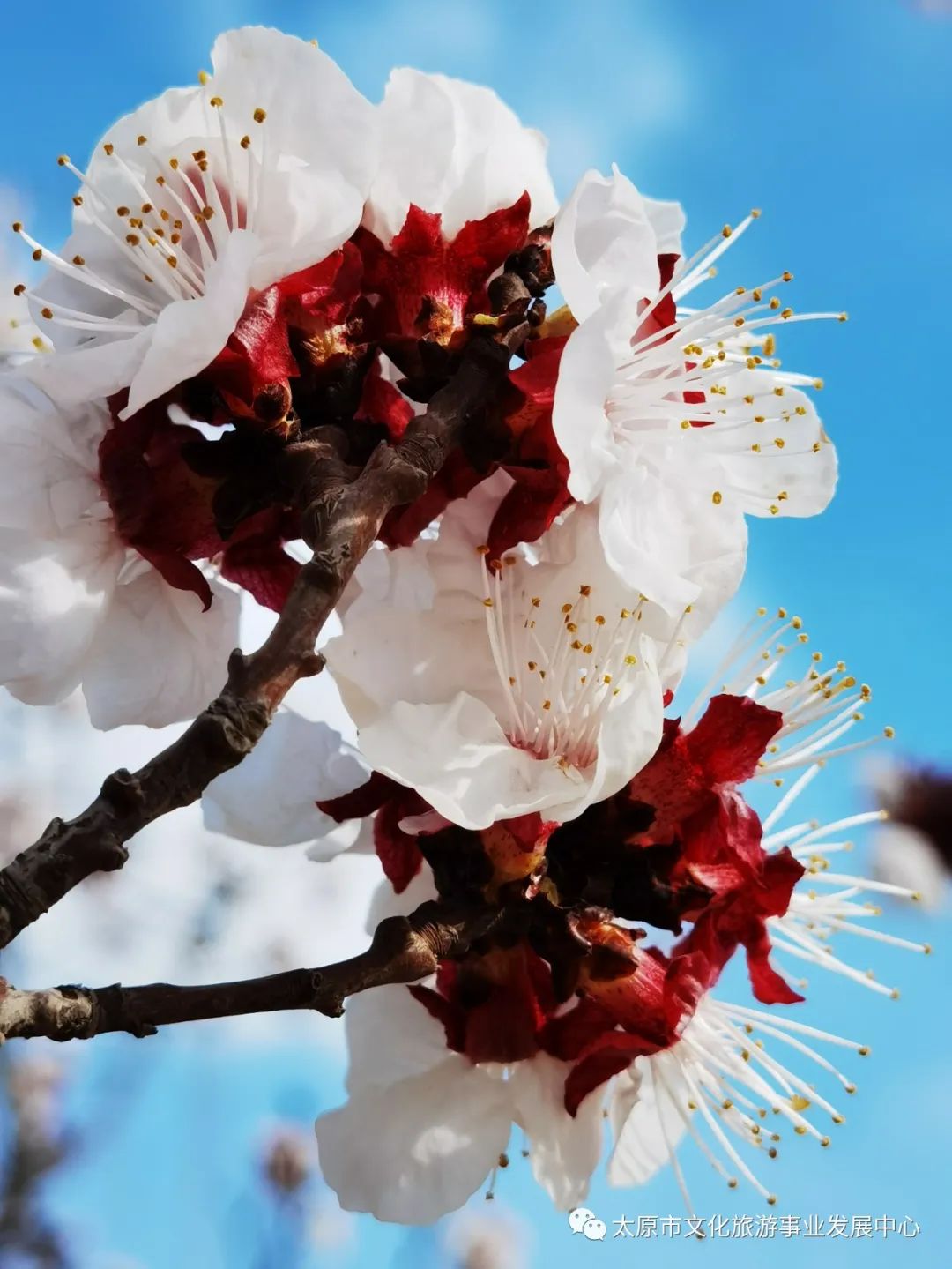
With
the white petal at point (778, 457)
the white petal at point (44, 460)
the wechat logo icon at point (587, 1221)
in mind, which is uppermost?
the white petal at point (778, 457)

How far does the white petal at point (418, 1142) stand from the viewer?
1112 mm

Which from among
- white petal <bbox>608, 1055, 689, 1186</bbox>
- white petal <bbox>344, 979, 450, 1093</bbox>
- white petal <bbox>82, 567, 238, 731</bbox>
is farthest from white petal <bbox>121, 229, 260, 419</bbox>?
white petal <bbox>608, 1055, 689, 1186</bbox>

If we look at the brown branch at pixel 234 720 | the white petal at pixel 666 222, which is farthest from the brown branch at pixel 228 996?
the white petal at pixel 666 222

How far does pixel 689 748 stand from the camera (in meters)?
1.11

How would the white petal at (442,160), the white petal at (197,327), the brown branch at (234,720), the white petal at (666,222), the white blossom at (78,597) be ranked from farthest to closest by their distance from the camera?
the white petal at (666,222) < the white petal at (442,160) < the white blossom at (78,597) < the white petal at (197,327) < the brown branch at (234,720)

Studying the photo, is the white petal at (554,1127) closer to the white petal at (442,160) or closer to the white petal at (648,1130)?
the white petal at (648,1130)

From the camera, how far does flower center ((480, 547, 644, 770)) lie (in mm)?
1020

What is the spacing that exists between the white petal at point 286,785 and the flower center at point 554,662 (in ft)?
0.79

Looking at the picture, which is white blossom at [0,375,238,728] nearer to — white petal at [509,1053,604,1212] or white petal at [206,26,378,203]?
white petal at [206,26,378,203]

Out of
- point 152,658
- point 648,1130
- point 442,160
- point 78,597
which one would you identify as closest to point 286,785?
point 152,658

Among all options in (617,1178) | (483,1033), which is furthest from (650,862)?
(617,1178)

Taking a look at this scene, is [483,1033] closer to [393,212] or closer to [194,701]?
[194,701]

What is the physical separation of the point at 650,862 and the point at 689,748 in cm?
9

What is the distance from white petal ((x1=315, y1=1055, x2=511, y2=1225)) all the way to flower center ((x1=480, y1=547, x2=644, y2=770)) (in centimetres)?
31
